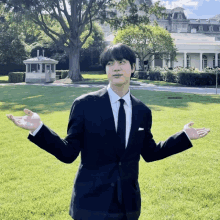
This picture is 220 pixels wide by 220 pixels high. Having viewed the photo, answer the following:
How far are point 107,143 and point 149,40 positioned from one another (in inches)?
1479

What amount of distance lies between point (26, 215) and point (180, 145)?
2500 mm

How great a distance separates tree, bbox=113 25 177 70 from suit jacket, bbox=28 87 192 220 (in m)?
35.4

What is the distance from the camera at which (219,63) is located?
179ft

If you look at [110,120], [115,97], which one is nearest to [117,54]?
[115,97]

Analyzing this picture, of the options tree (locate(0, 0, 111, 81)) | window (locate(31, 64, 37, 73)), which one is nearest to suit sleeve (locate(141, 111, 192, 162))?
tree (locate(0, 0, 111, 81))

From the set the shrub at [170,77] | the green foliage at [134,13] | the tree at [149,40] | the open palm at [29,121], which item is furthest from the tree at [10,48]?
the open palm at [29,121]

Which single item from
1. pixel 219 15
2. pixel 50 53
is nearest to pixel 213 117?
pixel 50 53

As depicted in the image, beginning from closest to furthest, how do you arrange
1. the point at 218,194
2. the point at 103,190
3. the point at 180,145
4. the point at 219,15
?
the point at 103,190, the point at 180,145, the point at 218,194, the point at 219,15

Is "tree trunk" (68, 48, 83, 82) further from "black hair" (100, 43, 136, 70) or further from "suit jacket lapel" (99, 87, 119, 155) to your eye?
"suit jacket lapel" (99, 87, 119, 155)

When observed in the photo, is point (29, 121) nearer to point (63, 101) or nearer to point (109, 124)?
point (109, 124)

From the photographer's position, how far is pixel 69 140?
2.12 m

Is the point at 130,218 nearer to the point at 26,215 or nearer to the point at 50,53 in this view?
the point at 26,215

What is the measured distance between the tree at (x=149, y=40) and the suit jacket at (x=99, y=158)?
35368 mm

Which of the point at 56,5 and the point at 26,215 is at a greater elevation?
the point at 56,5
